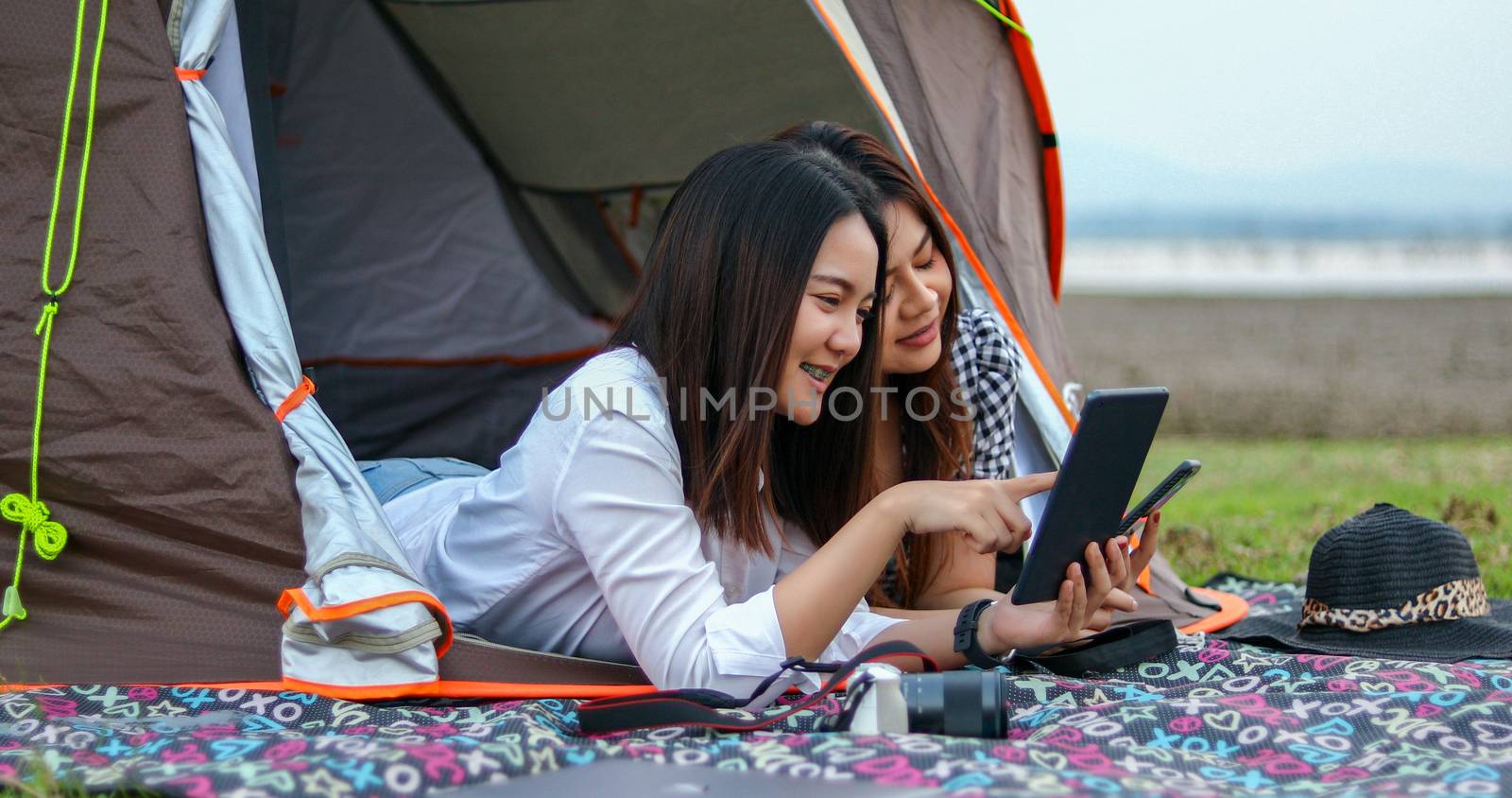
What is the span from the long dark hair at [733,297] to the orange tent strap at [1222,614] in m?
0.94

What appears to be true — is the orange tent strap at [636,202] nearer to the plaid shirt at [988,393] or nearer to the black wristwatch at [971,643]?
the plaid shirt at [988,393]

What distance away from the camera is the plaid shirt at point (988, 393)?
2275 millimetres

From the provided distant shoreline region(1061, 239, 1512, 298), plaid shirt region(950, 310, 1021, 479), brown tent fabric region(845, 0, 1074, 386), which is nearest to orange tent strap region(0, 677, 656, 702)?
plaid shirt region(950, 310, 1021, 479)

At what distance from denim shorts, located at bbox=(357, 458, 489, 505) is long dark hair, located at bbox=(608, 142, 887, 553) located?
0.74 metres

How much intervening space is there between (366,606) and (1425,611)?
1532 millimetres

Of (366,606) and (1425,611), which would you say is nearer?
(366,606)

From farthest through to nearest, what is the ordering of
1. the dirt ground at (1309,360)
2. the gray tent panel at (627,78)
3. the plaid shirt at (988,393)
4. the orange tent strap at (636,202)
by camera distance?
the dirt ground at (1309,360)
the orange tent strap at (636,202)
the gray tent panel at (627,78)
the plaid shirt at (988,393)

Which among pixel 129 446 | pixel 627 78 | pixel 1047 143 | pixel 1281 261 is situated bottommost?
pixel 129 446

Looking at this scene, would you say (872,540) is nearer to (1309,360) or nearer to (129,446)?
(129,446)

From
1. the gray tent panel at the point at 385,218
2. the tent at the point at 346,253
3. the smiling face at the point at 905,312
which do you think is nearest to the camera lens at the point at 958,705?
the tent at the point at 346,253

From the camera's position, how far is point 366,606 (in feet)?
5.41

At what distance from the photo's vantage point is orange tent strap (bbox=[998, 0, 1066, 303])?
8.54 feet

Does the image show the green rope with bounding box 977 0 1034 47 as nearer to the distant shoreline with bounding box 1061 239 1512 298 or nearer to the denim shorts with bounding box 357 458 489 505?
the denim shorts with bounding box 357 458 489 505

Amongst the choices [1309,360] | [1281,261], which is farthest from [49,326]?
[1281,261]
